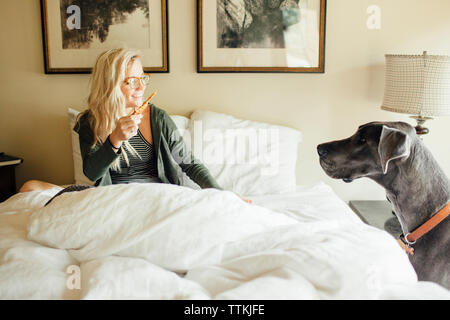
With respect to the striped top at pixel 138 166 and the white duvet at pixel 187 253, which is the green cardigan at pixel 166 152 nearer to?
the striped top at pixel 138 166

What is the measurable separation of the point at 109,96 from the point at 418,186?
49.4 inches

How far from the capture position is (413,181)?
1189mm

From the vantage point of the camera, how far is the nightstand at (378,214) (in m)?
1.83

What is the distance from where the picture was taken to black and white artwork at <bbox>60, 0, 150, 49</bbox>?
221 cm

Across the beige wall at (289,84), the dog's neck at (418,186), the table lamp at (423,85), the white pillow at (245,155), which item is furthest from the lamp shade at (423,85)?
the dog's neck at (418,186)

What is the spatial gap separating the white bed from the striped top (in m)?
0.60

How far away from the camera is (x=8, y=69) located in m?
2.34

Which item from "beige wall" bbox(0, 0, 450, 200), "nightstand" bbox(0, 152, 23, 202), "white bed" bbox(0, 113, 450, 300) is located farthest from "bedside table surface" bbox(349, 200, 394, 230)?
"nightstand" bbox(0, 152, 23, 202)

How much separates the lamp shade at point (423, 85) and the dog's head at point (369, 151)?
711 mm

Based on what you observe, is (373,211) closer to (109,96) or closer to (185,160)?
(185,160)

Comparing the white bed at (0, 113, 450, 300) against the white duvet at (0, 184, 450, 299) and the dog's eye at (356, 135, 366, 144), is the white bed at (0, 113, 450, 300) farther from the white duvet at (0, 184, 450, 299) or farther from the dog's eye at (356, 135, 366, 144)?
the dog's eye at (356, 135, 366, 144)

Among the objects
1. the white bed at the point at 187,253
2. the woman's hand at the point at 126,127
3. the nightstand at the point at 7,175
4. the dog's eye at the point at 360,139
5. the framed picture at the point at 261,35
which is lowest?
the nightstand at the point at 7,175

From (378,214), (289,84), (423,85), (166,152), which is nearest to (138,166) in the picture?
(166,152)
